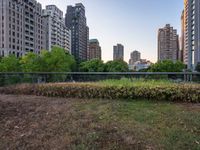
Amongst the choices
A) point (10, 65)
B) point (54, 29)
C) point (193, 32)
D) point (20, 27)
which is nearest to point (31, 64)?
point (10, 65)

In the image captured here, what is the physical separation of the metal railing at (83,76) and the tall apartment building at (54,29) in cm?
8474

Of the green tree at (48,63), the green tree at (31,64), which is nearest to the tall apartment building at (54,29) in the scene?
the green tree at (31,64)

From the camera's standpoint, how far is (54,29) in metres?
98.6

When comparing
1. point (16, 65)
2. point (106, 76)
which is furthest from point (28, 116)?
point (16, 65)

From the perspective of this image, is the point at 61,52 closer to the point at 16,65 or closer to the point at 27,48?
the point at 16,65

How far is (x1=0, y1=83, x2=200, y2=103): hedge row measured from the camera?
249 inches

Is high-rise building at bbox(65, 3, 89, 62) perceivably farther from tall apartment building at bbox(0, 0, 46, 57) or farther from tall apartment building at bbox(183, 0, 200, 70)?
tall apartment building at bbox(183, 0, 200, 70)

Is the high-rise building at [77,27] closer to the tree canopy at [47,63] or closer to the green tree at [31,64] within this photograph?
the green tree at [31,64]

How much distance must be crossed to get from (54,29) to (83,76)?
306ft

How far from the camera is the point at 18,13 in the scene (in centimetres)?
7369

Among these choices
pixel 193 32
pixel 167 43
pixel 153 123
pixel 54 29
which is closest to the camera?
pixel 153 123

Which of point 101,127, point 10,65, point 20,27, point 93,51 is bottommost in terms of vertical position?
point 101,127

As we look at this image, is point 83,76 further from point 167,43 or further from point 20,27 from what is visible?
point 167,43

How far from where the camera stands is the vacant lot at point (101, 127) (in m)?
3.33
